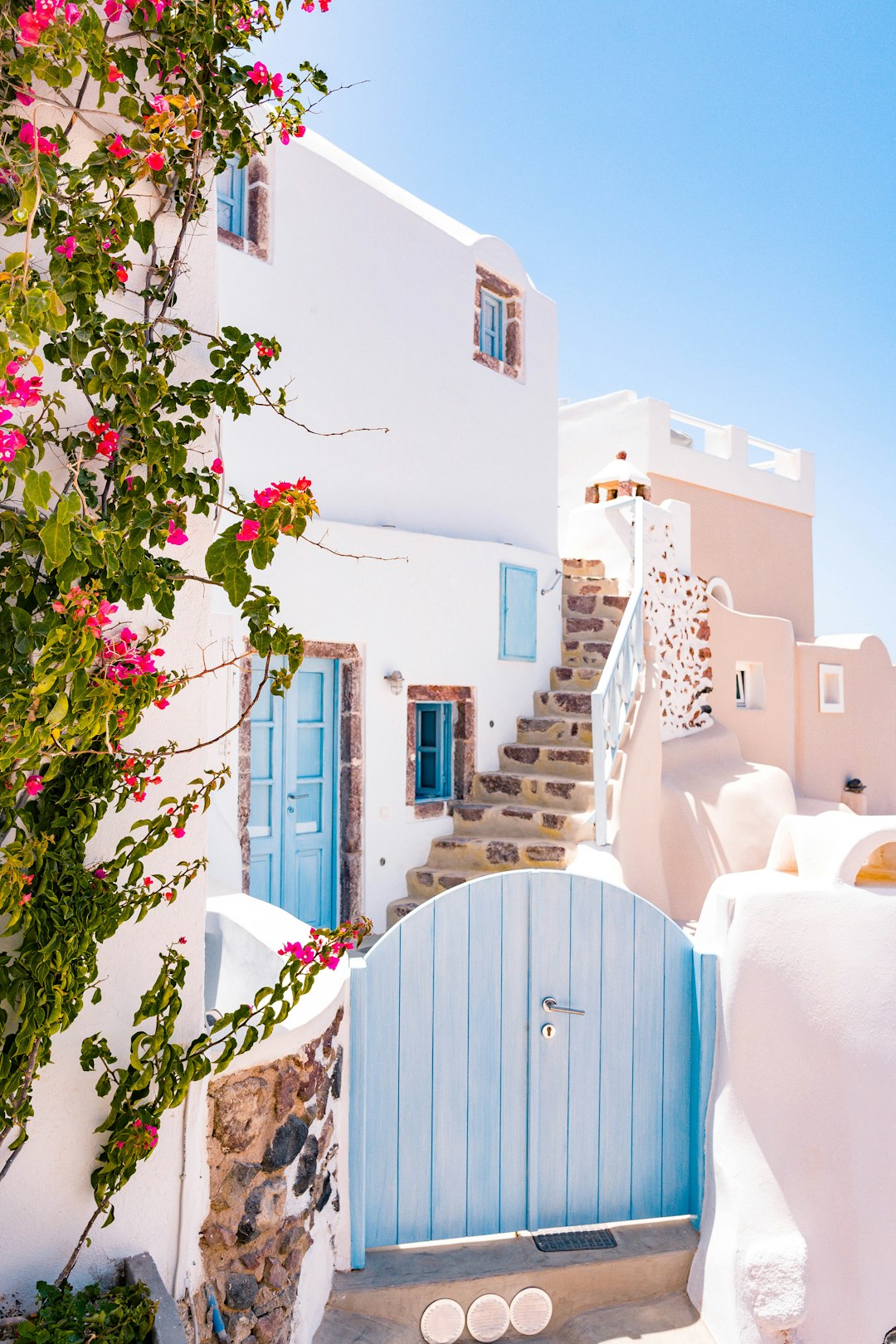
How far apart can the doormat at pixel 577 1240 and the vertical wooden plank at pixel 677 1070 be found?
1.07 feet

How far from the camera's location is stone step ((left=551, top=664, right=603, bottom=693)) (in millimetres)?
9211

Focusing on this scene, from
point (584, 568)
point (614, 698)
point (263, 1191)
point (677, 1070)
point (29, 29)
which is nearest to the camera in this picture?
point (29, 29)

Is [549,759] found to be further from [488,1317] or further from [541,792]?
[488,1317]

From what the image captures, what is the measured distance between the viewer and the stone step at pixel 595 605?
32.2 ft

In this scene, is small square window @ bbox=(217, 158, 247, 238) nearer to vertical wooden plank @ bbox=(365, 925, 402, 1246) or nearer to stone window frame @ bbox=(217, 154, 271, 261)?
stone window frame @ bbox=(217, 154, 271, 261)

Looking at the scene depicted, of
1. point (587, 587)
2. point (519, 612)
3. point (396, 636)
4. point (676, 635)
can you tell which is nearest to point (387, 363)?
point (396, 636)

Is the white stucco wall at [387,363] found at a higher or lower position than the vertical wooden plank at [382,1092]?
higher

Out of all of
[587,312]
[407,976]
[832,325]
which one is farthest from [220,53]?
[832,325]

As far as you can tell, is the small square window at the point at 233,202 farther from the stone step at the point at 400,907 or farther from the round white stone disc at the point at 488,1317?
the round white stone disc at the point at 488,1317

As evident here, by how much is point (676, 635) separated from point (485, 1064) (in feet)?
25.6

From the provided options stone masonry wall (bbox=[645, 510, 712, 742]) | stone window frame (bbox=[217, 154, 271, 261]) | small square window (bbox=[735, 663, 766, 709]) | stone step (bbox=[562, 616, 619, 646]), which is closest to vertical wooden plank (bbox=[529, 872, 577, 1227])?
stone window frame (bbox=[217, 154, 271, 261])

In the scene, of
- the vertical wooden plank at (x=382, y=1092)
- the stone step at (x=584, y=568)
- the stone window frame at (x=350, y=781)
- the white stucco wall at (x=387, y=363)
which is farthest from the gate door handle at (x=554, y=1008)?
the stone step at (x=584, y=568)

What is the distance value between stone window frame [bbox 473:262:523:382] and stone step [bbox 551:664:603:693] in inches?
121

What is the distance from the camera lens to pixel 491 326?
9602 mm
